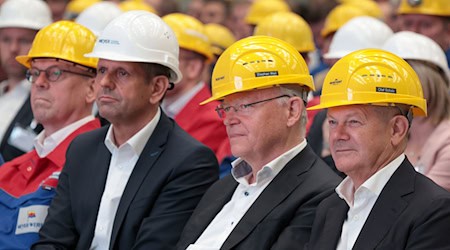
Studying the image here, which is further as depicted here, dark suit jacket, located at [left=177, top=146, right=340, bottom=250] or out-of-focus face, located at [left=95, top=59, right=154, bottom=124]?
out-of-focus face, located at [left=95, top=59, right=154, bottom=124]

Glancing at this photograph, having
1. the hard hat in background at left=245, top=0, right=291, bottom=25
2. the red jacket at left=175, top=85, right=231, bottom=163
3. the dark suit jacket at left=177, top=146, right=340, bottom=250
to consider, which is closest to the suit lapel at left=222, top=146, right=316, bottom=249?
the dark suit jacket at left=177, top=146, right=340, bottom=250

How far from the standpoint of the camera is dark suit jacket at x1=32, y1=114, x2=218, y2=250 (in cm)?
455

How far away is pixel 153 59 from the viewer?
4793 mm

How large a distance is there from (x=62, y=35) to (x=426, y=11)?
2.76 metres

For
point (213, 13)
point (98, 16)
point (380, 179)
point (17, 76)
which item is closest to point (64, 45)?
point (17, 76)

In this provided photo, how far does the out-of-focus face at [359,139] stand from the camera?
372cm

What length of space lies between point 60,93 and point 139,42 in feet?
2.62

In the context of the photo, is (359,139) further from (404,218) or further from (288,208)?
(288,208)

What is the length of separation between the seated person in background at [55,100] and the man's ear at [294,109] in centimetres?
151

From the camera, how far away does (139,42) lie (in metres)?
4.80

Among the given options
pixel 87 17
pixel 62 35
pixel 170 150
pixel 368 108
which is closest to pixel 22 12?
pixel 87 17

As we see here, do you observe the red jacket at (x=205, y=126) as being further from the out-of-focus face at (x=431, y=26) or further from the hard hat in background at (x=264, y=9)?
the hard hat in background at (x=264, y=9)

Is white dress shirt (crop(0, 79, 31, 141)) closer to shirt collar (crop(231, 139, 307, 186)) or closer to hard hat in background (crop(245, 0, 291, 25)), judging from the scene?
hard hat in background (crop(245, 0, 291, 25))

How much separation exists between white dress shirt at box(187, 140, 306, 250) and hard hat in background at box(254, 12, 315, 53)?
9.01 feet
